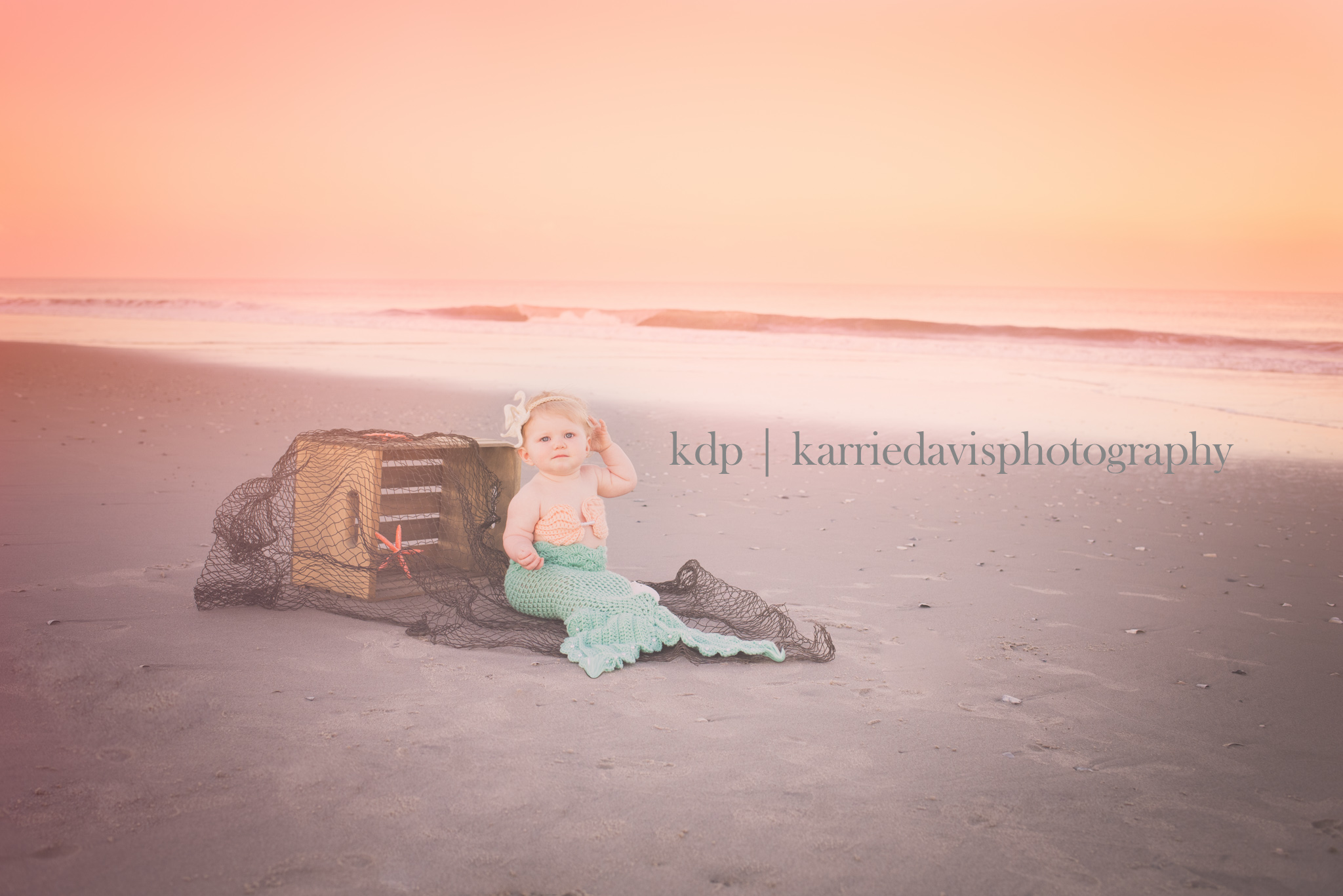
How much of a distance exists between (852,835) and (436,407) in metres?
11.4

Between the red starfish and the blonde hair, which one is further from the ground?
the blonde hair

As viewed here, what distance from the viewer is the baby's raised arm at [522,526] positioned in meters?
4.87

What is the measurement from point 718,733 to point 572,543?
158 centimetres

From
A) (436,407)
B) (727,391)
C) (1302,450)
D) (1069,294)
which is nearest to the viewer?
(1302,450)

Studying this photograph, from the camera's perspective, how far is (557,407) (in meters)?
5.06

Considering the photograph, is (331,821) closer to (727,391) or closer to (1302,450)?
(1302,450)

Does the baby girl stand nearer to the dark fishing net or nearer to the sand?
the dark fishing net

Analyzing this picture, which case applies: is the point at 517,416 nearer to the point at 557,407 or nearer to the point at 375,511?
the point at 557,407

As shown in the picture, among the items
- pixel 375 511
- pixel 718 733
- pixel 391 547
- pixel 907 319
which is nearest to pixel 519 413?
pixel 375 511

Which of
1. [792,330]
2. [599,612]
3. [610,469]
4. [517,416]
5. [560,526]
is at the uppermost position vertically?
[792,330]

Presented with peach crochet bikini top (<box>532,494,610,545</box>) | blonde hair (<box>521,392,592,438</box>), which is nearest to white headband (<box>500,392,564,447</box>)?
blonde hair (<box>521,392,592,438</box>)

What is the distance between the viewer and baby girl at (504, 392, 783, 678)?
15.0ft

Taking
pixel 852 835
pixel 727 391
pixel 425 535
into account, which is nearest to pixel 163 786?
pixel 852 835

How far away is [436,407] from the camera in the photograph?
13.6 metres
